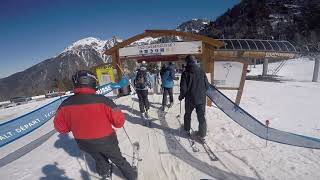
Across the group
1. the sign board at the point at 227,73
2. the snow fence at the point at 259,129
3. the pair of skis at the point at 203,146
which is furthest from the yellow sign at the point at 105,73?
the pair of skis at the point at 203,146

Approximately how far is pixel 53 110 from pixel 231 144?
6.73 meters

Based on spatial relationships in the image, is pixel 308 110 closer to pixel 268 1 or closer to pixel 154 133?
pixel 154 133

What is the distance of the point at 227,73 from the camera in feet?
36.6

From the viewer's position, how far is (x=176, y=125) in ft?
31.4

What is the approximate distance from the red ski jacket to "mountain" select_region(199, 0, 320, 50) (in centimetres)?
8460

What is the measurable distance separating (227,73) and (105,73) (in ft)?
28.0

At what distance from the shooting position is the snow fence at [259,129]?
588cm

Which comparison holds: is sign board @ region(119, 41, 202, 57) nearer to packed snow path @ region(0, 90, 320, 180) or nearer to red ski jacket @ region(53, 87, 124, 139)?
packed snow path @ region(0, 90, 320, 180)

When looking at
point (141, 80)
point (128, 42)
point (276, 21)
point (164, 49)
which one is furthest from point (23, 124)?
point (276, 21)

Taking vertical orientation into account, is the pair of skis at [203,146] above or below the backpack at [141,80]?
below

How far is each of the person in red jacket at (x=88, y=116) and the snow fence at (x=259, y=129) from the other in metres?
3.87

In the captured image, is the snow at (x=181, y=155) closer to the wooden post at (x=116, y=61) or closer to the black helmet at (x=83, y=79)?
the black helmet at (x=83, y=79)

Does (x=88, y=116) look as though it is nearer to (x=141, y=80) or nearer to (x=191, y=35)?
(x=141, y=80)

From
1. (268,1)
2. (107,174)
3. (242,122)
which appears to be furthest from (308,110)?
(268,1)
